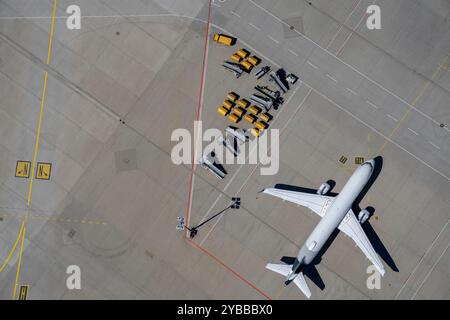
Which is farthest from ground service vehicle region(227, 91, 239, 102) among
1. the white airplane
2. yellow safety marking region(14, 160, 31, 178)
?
yellow safety marking region(14, 160, 31, 178)

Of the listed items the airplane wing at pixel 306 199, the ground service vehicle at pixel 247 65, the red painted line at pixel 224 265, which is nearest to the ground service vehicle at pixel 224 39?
the ground service vehicle at pixel 247 65

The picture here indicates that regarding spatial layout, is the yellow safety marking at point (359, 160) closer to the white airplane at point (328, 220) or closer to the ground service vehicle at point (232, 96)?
the white airplane at point (328, 220)

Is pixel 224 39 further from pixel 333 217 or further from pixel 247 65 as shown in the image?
pixel 333 217

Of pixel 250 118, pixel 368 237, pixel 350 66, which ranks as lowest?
pixel 368 237

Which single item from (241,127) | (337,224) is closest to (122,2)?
(241,127)

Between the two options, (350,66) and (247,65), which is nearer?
(247,65)

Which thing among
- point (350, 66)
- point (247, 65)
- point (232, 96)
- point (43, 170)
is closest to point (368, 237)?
point (350, 66)
